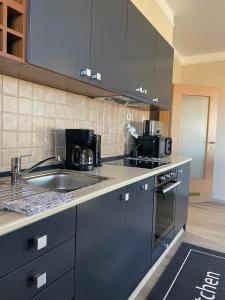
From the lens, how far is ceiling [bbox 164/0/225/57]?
2.84 m

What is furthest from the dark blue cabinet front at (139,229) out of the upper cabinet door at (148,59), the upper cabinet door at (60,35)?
the upper cabinet door at (148,59)

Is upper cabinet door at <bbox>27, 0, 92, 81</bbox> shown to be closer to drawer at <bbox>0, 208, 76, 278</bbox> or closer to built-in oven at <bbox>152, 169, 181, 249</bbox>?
drawer at <bbox>0, 208, 76, 278</bbox>

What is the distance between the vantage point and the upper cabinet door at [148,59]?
→ 2.17 metres

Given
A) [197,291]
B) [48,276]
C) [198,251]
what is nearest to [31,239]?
[48,276]

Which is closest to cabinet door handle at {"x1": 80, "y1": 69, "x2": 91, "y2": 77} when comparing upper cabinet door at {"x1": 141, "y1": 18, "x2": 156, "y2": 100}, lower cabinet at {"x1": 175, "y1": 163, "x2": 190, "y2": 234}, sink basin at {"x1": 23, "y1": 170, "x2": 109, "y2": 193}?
sink basin at {"x1": 23, "y1": 170, "x2": 109, "y2": 193}

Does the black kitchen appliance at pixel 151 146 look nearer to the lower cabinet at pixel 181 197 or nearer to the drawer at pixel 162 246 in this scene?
the lower cabinet at pixel 181 197

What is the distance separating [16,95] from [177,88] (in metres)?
3.20

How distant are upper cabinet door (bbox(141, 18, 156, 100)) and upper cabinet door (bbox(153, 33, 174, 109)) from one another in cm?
11

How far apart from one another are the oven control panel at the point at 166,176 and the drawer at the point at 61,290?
108cm

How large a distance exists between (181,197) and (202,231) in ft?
2.16

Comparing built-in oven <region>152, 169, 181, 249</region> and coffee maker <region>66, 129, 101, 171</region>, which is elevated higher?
coffee maker <region>66, 129, 101, 171</region>

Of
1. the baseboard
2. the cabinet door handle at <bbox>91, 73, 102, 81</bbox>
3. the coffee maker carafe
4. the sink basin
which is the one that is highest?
the cabinet door handle at <bbox>91, 73, 102, 81</bbox>

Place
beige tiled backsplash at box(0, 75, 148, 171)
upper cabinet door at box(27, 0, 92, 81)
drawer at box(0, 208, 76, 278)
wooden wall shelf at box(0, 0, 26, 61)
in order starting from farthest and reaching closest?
beige tiled backsplash at box(0, 75, 148, 171), upper cabinet door at box(27, 0, 92, 81), wooden wall shelf at box(0, 0, 26, 61), drawer at box(0, 208, 76, 278)

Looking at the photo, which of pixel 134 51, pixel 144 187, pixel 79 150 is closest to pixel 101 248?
pixel 144 187
